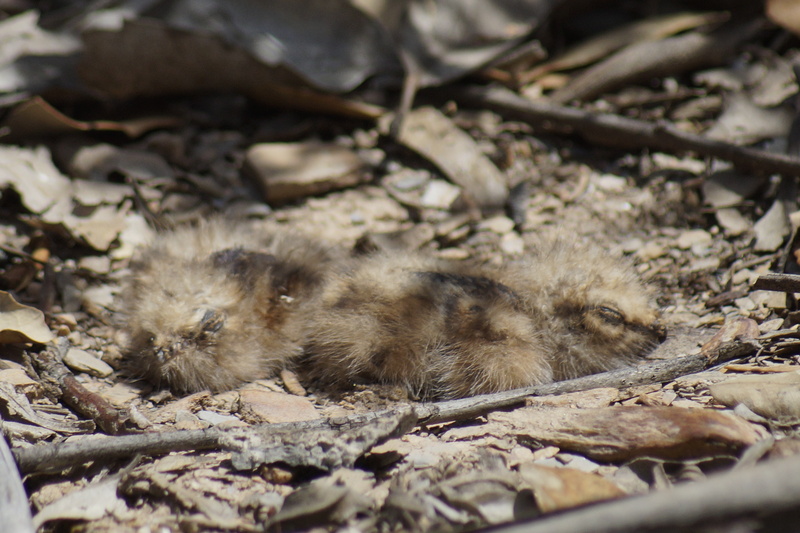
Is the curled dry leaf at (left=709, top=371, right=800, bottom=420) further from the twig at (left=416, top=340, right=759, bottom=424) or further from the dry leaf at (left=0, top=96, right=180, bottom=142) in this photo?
the dry leaf at (left=0, top=96, right=180, bottom=142)

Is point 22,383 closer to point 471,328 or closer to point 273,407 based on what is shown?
point 273,407

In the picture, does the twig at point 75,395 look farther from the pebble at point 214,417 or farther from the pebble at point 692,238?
the pebble at point 692,238

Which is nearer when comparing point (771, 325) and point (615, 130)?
point (771, 325)

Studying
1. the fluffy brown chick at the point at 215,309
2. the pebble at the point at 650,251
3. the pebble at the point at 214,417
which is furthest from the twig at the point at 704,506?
the pebble at the point at 650,251

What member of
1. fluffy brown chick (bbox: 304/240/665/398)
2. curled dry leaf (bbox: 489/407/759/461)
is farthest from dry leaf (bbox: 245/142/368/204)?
curled dry leaf (bbox: 489/407/759/461)

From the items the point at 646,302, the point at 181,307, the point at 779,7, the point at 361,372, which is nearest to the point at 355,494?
the point at 361,372

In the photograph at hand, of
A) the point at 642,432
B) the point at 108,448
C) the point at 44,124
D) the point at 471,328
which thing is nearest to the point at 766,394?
the point at 642,432

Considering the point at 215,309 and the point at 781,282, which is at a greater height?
the point at 781,282
